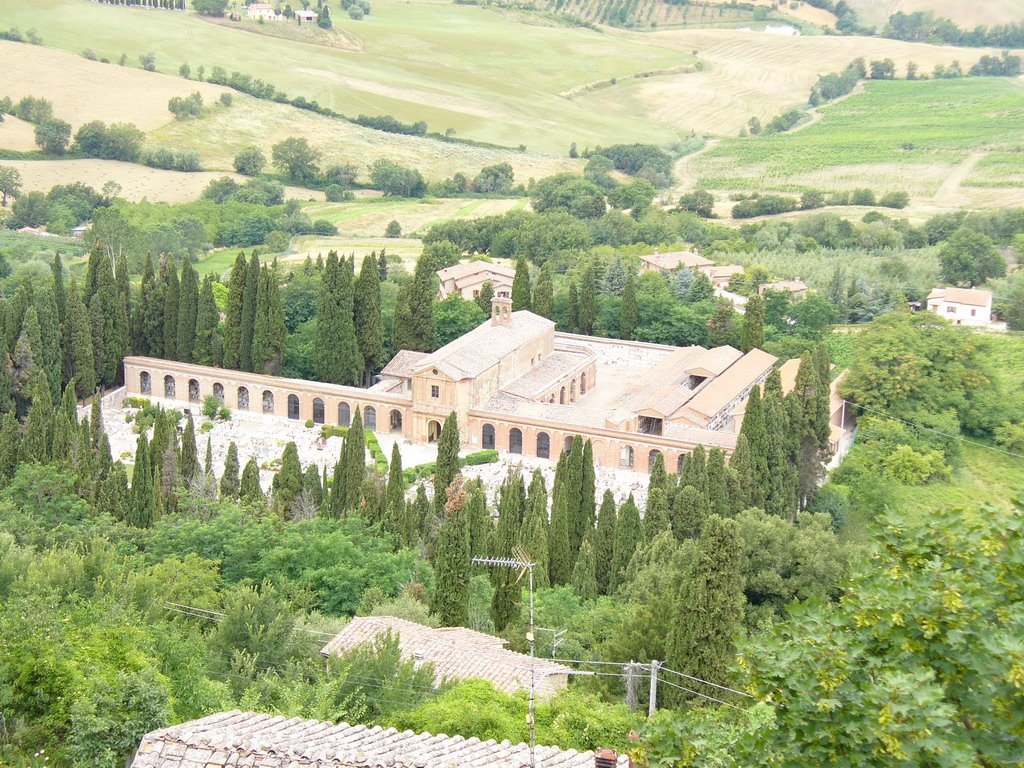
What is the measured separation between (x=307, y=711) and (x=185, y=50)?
118713 millimetres

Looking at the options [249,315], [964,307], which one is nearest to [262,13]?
[964,307]

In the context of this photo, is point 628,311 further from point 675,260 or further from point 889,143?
point 889,143

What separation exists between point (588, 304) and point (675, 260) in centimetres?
1168

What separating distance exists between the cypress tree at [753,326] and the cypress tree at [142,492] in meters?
29.5

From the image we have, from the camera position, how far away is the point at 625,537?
1598 inches

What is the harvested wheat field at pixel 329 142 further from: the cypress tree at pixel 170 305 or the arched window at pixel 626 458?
the arched window at pixel 626 458

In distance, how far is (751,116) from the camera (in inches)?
5566

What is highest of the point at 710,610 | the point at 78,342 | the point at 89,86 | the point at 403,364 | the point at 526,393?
the point at 89,86

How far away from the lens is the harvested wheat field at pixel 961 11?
538 ft

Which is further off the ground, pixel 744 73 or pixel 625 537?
pixel 744 73

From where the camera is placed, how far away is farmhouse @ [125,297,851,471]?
5388 cm

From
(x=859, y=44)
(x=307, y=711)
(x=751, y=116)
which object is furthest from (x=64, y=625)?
(x=859, y=44)

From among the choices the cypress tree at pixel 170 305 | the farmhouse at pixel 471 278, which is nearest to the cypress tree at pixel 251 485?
the cypress tree at pixel 170 305

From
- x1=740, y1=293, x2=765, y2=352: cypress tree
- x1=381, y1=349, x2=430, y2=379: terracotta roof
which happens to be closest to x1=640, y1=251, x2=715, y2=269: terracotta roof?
x1=740, y1=293, x2=765, y2=352: cypress tree
